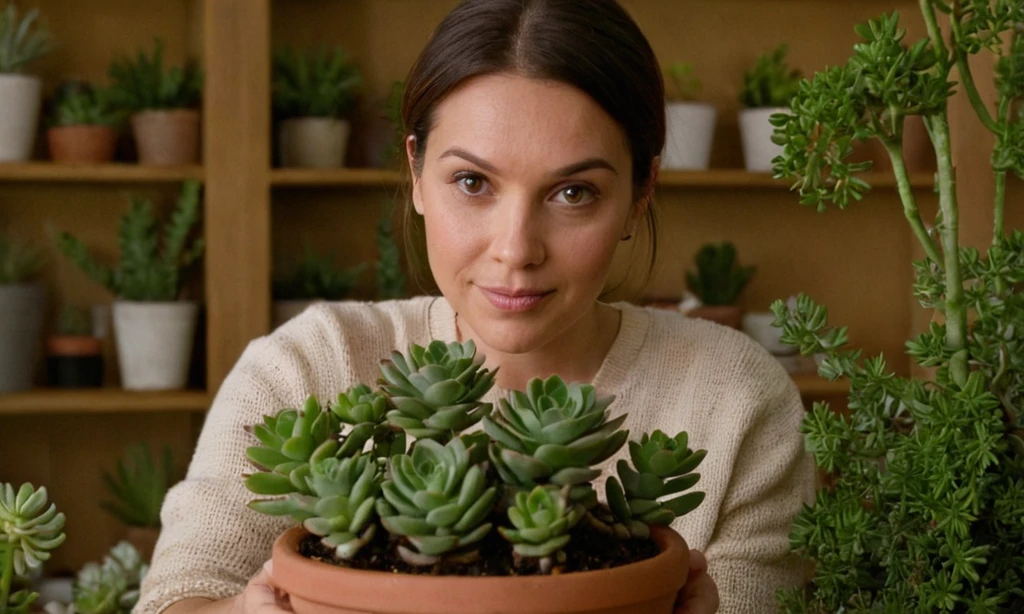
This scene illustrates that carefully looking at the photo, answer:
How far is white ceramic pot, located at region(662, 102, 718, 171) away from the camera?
9.80 ft

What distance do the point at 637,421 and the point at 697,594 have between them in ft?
2.46

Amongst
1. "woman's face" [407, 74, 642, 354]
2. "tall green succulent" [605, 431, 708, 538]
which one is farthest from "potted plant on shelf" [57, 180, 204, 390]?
"tall green succulent" [605, 431, 708, 538]

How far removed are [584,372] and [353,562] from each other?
2.92 ft

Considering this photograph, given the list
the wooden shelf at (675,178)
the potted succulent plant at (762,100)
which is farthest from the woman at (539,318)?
the potted succulent plant at (762,100)

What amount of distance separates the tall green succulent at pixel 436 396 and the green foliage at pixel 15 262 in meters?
2.42

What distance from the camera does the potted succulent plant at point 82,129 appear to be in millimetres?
2826

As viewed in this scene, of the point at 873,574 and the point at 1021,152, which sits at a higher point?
the point at 1021,152

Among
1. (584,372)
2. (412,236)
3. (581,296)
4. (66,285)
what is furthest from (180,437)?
(581,296)

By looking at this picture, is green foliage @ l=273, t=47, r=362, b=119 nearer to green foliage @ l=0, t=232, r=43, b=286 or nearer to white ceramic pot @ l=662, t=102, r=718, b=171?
green foliage @ l=0, t=232, r=43, b=286

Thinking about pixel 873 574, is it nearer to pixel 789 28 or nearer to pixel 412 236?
pixel 412 236

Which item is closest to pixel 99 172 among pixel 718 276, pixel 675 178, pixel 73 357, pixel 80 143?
pixel 80 143

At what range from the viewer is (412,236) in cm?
171

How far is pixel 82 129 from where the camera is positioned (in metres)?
2.82

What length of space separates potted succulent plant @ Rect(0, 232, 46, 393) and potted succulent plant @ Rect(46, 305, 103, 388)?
0.04 metres
